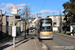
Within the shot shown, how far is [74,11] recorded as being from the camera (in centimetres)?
2506

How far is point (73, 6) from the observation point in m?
26.7

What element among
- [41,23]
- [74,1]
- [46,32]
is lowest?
[46,32]

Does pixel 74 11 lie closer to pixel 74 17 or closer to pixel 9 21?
pixel 74 17

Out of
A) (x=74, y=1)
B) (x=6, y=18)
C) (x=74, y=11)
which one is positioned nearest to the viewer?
(x=74, y=11)

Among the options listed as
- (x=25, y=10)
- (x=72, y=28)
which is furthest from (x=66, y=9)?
(x=25, y=10)

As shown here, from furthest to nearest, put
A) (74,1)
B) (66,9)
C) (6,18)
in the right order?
1. (6,18)
2. (66,9)
3. (74,1)

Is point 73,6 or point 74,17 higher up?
point 73,6

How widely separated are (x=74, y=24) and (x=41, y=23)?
13.0 meters

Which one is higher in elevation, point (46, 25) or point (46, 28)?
point (46, 25)

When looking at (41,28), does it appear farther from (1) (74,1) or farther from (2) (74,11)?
(1) (74,1)

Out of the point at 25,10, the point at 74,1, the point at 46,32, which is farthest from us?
the point at 74,1

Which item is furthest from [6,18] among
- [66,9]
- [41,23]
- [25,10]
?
[41,23]

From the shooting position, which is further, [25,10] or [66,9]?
[66,9]

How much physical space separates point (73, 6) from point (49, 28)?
41.2ft
